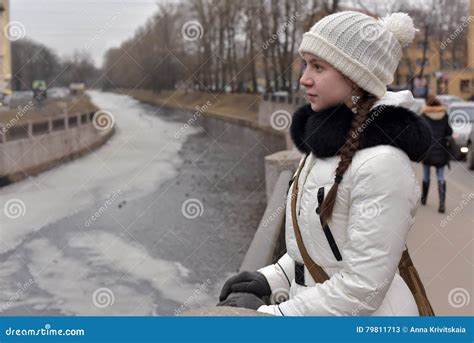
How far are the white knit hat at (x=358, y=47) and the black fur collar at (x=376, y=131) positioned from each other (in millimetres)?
85

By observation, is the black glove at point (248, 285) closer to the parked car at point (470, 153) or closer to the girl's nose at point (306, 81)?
the girl's nose at point (306, 81)

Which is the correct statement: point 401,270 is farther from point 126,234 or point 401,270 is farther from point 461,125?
point 461,125

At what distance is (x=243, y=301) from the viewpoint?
180 cm

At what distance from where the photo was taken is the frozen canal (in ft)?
24.3

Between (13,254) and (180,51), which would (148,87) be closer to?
(180,51)

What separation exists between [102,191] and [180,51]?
13700mm

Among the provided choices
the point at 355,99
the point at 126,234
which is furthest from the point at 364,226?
the point at 126,234

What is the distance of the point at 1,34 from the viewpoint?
190 inches

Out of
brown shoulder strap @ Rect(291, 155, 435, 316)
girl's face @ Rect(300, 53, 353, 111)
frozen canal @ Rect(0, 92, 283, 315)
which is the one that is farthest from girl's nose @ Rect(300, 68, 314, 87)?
frozen canal @ Rect(0, 92, 283, 315)

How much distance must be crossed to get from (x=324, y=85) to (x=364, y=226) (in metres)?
0.40

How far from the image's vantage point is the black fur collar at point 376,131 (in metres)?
1.67
